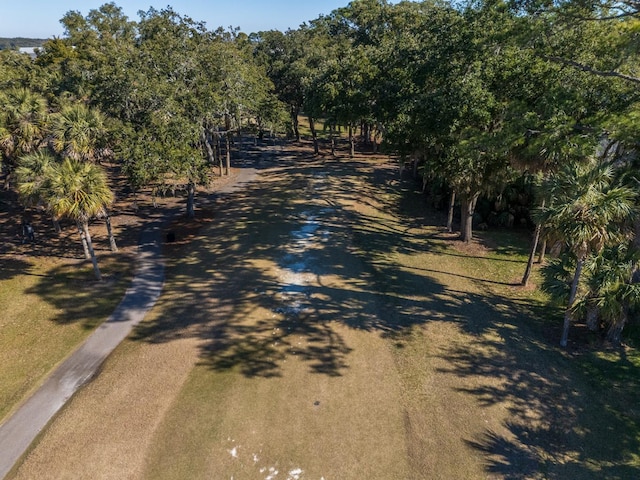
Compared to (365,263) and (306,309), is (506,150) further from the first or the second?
(306,309)

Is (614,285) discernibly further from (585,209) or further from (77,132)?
(77,132)

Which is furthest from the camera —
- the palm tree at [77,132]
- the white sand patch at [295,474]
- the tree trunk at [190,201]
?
the tree trunk at [190,201]

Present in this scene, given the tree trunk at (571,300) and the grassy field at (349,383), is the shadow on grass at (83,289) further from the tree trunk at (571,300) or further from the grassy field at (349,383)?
the tree trunk at (571,300)

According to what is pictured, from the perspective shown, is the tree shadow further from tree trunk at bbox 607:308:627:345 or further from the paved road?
the paved road

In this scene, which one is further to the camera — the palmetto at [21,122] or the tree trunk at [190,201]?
the tree trunk at [190,201]

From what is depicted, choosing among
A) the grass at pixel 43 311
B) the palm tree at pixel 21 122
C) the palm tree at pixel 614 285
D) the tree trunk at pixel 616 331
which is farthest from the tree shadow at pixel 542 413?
the palm tree at pixel 21 122

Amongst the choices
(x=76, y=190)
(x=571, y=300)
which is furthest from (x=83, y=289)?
(x=571, y=300)
